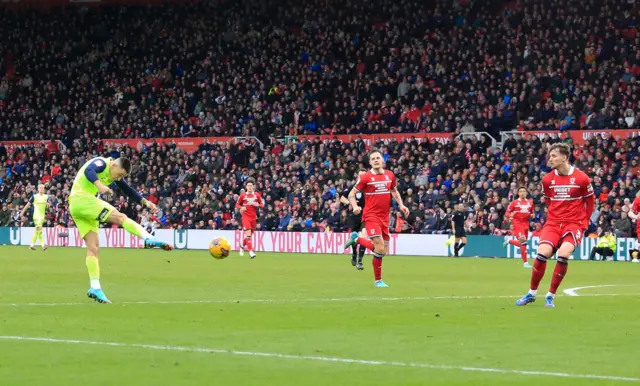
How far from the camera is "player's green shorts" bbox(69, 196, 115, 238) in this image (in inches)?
639

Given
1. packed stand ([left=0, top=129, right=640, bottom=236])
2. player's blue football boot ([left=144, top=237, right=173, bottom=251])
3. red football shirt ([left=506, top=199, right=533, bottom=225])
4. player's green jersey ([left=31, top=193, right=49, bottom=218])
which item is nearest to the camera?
player's blue football boot ([left=144, top=237, right=173, bottom=251])

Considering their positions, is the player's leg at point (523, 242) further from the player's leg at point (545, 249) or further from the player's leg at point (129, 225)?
the player's leg at point (129, 225)

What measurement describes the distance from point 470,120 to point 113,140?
57.9 feet

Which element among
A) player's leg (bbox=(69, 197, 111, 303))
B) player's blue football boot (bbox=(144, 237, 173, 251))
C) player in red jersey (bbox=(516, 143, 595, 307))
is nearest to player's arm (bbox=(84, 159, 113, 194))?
player's leg (bbox=(69, 197, 111, 303))

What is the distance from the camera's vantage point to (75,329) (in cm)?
1282

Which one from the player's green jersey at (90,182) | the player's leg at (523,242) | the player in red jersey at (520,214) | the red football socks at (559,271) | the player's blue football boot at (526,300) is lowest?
the player's leg at (523,242)

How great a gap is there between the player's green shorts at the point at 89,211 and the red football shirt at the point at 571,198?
617 cm

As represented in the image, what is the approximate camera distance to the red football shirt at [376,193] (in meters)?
21.6

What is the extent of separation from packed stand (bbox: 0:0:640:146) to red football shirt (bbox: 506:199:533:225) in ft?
Answer: 29.8

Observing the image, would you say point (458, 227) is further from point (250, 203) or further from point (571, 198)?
point (571, 198)

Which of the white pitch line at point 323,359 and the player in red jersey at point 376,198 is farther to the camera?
the player in red jersey at point 376,198

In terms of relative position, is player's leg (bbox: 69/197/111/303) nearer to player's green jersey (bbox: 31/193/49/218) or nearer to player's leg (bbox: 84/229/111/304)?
player's leg (bbox: 84/229/111/304)

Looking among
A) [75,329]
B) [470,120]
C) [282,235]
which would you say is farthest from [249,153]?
[75,329]

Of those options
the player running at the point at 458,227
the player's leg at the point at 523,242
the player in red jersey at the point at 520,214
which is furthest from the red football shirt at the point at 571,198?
the player running at the point at 458,227
